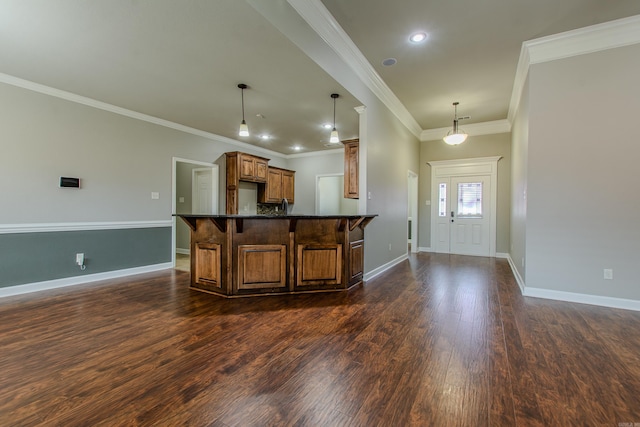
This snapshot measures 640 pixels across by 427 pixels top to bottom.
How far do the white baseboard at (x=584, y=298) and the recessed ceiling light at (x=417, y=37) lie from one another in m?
3.34

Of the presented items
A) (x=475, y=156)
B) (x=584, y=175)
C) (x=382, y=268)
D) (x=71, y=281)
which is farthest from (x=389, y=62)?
(x=71, y=281)

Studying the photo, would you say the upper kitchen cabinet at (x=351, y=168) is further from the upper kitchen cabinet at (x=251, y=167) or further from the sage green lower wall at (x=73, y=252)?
the sage green lower wall at (x=73, y=252)

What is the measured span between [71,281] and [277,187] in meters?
4.65

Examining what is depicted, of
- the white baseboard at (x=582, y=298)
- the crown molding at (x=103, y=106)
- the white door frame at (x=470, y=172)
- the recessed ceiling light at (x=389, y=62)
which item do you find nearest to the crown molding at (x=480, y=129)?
the white door frame at (x=470, y=172)

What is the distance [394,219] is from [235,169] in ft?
11.8

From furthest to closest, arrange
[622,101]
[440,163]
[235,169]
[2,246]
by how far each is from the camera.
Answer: [440,163], [235,169], [2,246], [622,101]

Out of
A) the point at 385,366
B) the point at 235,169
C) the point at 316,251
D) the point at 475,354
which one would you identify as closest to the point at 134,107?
the point at 235,169

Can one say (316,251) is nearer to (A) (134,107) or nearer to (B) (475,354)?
(B) (475,354)

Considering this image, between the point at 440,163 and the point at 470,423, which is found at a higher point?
the point at 440,163

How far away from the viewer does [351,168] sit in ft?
15.7

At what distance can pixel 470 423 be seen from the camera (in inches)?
55.5

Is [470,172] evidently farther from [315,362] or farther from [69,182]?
[69,182]

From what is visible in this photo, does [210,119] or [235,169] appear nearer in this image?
A: [210,119]

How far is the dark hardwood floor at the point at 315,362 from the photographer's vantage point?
58.4 inches
